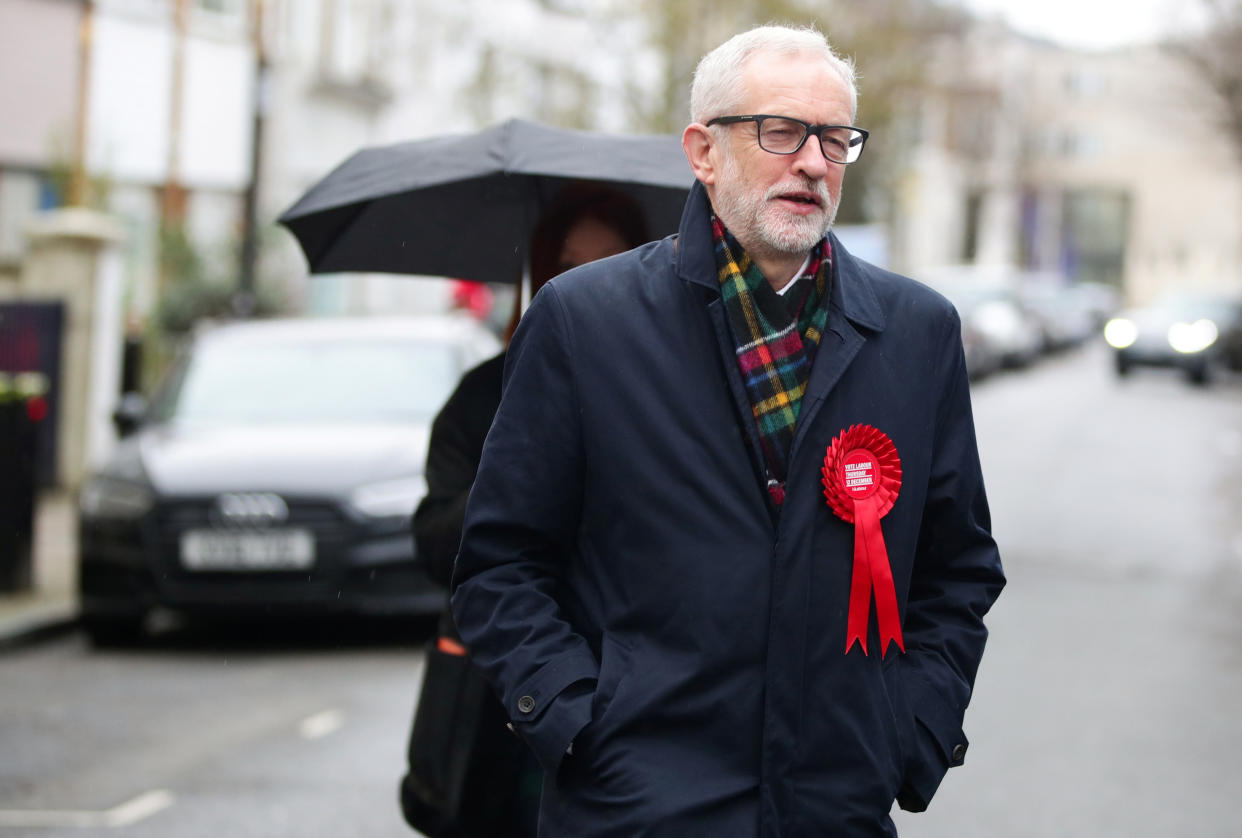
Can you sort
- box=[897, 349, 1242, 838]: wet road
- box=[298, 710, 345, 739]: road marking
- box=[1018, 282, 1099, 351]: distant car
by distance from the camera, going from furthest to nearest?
box=[1018, 282, 1099, 351]: distant car, box=[298, 710, 345, 739]: road marking, box=[897, 349, 1242, 838]: wet road

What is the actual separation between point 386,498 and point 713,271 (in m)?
6.13

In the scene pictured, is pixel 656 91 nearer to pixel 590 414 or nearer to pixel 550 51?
pixel 550 51

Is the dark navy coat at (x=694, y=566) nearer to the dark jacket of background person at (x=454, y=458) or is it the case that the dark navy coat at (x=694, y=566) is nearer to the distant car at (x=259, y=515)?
the dark jacket of background person at (x=454, y=458)

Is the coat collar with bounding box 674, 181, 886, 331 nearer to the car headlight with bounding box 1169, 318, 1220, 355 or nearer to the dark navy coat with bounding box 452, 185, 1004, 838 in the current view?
the dark navy coat with bounding box 452, 185, 1004, 838

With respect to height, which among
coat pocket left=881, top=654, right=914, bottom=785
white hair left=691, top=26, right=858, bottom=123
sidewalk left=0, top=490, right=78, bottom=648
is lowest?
sidewalk left=0, top=490, right=78, bottom=648

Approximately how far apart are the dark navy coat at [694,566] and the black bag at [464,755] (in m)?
0.83

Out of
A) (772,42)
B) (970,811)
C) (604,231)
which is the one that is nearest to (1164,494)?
(970,811)

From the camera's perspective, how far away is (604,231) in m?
3.91

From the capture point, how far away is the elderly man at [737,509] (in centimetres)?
257

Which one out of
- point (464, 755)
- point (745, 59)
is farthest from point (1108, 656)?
point (745, 59)

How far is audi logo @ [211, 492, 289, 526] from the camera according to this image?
28.3 feet

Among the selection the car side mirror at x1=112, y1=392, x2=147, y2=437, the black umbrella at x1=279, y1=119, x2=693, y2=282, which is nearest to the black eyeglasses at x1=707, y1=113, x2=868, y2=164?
the black umbrella at x1=279, y1=119, x2=693, y2=282

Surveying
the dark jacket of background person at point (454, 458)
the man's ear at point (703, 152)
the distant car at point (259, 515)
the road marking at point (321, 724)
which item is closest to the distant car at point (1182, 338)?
the distant car at point (259, 515)

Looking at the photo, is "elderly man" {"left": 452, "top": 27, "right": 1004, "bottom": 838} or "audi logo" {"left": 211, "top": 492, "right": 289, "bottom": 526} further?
"audi logo" {"left": 211, "top": 492, "right": 289, "bottom": 526}
